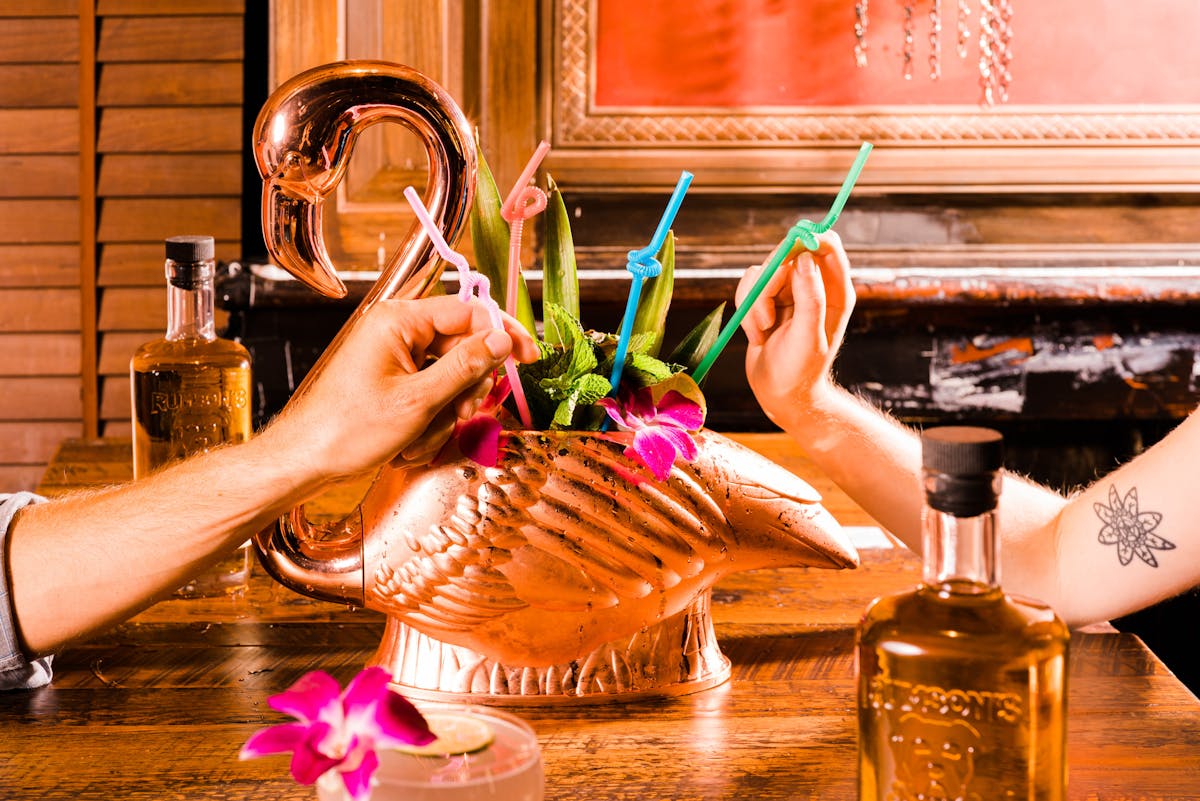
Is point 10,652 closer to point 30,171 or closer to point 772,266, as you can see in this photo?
point 772,266

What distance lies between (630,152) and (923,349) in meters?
0.74

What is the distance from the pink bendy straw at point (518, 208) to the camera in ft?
2.64

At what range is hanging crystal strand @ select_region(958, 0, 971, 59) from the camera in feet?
8.74

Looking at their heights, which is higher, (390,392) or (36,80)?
(36,80)

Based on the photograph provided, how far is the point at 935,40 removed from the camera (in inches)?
105

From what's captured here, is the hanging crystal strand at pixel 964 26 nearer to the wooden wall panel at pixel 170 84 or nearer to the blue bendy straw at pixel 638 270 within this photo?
the wooden wall panel at pixel 170 84

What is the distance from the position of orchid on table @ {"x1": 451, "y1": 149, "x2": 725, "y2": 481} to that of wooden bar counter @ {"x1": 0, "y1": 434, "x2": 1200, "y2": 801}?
173 millimetres

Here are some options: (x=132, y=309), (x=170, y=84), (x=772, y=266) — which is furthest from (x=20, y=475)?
(x=772, y=266)

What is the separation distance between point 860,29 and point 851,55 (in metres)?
0.06

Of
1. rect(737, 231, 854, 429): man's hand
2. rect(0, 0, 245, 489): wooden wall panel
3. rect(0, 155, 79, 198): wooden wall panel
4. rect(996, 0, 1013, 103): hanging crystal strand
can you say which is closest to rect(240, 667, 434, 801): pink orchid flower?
rect(737, 231, 854, 429): man's hand

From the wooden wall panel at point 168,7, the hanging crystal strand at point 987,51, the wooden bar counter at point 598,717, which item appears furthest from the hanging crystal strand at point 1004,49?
the wooden bar counter at point 598,717

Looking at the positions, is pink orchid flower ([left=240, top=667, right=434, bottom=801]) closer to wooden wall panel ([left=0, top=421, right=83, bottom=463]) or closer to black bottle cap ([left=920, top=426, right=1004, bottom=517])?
black bottle cap ([left=920, top=426, right=1004, bottom=517])

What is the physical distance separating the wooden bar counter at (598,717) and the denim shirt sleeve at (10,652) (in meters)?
0.01

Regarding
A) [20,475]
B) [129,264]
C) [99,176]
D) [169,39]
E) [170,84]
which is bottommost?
[20,475]
